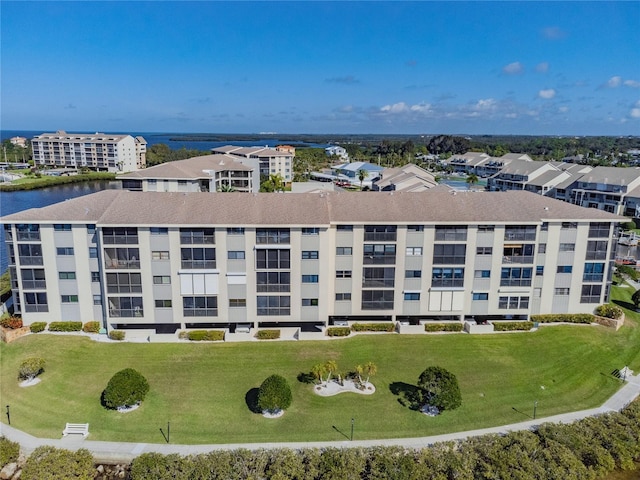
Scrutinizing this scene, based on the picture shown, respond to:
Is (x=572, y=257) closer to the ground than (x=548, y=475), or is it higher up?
higher up

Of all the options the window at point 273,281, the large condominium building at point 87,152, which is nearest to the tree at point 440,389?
the window at point 273,281

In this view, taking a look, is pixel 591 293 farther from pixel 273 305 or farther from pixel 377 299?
pixel 273 305

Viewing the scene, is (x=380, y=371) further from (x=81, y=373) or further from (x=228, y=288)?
(x=81, y=373)

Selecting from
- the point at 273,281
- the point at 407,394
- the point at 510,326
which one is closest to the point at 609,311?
the point at 510,326

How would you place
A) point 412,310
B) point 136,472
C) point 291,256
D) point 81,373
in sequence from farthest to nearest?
point 412,310 → point 291,256 → point 81,373 → point 136,472

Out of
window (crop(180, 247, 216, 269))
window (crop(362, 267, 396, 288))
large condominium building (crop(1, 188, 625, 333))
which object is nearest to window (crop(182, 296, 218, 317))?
large condominium building (crop(1, 188, 625, 333))

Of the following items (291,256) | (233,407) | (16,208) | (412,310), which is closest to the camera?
(233,407)

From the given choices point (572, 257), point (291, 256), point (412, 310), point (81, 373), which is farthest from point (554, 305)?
point (81, 373)
